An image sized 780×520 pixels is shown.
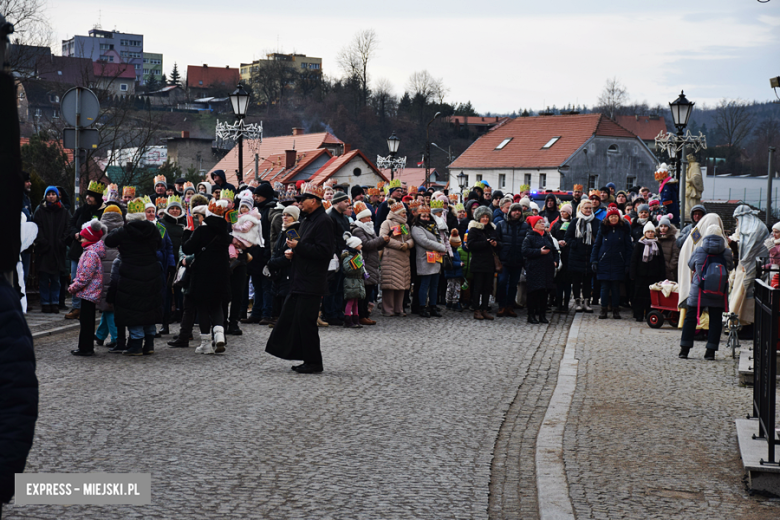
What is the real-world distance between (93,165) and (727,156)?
84759mm

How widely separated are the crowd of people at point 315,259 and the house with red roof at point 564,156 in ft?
180

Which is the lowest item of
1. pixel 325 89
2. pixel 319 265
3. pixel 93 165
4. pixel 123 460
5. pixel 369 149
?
pixel 123 460

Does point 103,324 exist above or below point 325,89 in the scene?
below

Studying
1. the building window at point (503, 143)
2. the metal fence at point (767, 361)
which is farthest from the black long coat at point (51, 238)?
the building window at point (503, 143)

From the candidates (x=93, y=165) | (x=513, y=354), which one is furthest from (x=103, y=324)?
(x=93, y=165)

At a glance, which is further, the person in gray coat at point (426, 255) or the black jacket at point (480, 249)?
→ the black jacket at point (480, 249)

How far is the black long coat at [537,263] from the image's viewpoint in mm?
15180

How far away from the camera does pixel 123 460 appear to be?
6.01 meters

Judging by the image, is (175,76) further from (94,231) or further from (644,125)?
(94,231)

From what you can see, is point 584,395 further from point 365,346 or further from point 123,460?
point 123,460

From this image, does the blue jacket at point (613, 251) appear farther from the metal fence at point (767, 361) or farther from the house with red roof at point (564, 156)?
the house with red roof at point (564, 156)

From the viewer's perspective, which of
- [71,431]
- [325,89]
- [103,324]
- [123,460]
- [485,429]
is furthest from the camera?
[325,89]

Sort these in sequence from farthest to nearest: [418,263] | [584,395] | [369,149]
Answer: [369,149] → [418,263] → [584,395]

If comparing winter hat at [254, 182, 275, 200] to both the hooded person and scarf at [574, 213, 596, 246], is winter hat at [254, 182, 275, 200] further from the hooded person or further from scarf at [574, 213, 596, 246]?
the hooded person
